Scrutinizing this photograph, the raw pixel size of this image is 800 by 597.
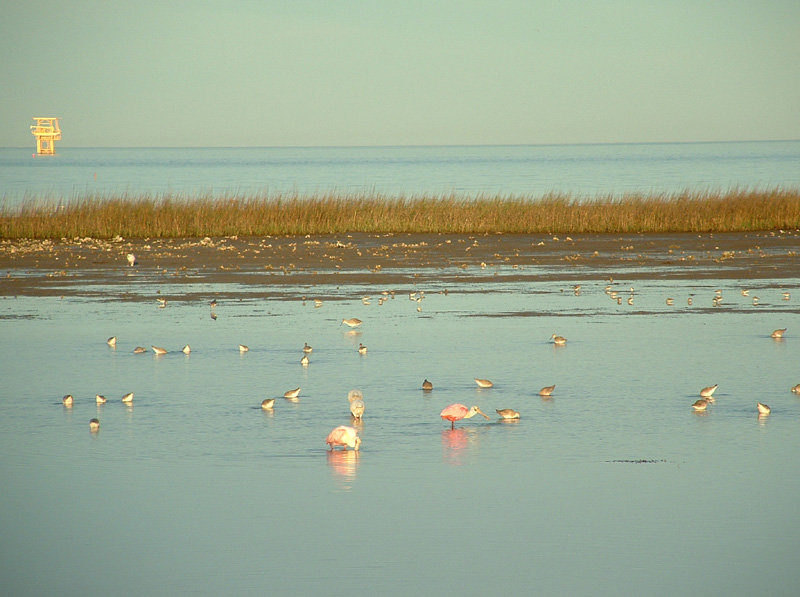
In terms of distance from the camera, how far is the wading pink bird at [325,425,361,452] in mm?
8320

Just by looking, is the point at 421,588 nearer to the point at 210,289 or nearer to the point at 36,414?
the point at 36,414

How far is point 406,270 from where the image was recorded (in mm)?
24031

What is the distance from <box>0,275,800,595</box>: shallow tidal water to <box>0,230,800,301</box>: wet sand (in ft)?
23.9

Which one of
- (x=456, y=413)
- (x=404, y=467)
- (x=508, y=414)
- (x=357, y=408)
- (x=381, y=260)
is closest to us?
(x=404, y=467)

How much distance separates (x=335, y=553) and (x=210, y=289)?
14901 millimetres

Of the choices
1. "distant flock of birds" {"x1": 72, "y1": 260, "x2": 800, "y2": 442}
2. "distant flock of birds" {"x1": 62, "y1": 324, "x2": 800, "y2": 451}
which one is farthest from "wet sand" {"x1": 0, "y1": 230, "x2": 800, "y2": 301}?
"distant flock of birds" {"x1": 62, "y1": 324, "x2": 800, "y2": 451}

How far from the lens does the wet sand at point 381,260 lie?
2230 cm

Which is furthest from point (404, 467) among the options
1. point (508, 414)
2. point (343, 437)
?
point (508, 414)

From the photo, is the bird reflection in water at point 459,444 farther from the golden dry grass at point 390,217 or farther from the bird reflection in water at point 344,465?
the golden dry grass at point 390,217

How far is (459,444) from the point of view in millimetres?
8766

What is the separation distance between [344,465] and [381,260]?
59.0ft

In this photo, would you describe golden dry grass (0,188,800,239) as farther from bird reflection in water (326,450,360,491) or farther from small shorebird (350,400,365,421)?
bird reflection in water (326,450,360,491)

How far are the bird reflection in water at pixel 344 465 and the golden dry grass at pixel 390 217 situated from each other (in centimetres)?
2437

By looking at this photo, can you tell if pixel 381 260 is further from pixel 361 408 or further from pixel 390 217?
pixel 361 408
